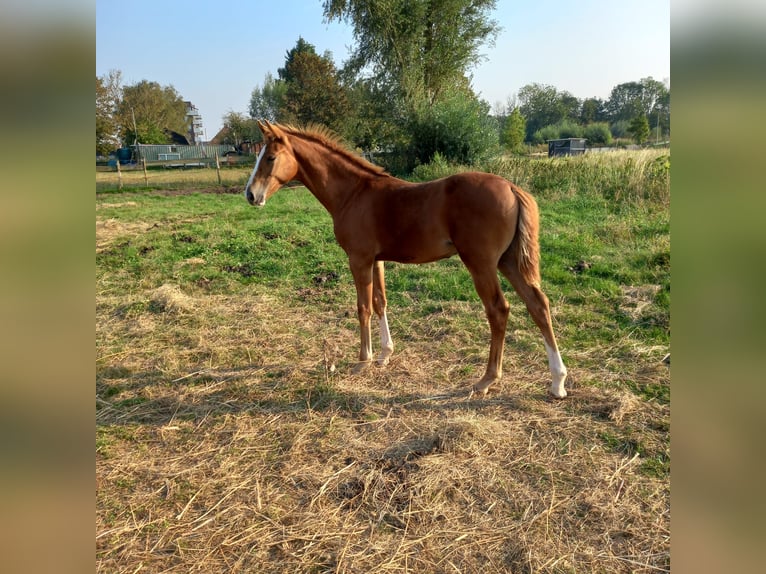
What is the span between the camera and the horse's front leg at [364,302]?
13.8 ft

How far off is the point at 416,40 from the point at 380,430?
23.1 m

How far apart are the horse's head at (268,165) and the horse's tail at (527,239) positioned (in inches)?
86.8

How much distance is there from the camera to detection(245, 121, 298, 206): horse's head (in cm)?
423

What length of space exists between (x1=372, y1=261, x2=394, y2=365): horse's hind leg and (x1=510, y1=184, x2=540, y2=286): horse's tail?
1.45 m

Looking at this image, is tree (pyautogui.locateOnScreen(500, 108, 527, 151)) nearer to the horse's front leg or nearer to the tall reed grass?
the tall reed grass

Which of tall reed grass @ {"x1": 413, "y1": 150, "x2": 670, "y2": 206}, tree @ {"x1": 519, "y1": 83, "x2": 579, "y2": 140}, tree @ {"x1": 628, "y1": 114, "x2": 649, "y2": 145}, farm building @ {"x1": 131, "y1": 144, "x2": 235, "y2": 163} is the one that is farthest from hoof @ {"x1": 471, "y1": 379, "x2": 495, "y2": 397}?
tree @ {"x1": 519, "y1": 83, "x2": 579, "y2": 140}

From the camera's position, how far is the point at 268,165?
14.0ft

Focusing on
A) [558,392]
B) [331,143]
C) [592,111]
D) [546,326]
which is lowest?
[558,392]

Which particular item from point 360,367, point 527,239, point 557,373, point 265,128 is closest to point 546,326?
point 557,373

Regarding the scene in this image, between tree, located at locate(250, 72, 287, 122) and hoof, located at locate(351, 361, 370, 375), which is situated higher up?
tree, located at locate(250, 72, 287, 122)

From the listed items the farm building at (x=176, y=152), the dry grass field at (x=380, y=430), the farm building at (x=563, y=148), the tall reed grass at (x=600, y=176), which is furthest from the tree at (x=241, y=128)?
the dry grass field at (x=380, y=430)

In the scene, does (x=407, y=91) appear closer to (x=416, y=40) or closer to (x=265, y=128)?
(x=416, y=40)

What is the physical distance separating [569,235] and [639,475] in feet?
19.1
